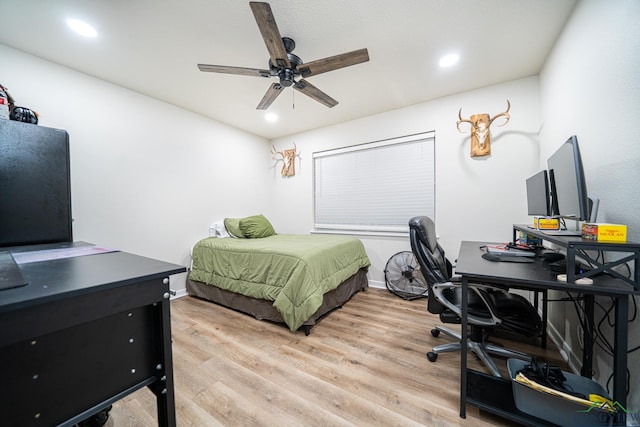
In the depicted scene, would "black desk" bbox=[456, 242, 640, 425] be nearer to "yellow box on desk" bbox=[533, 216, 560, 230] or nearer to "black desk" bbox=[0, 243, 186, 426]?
"yellow box on desk" bbox=[533, 216, 560, 230]

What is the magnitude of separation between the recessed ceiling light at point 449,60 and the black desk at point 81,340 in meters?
2.75

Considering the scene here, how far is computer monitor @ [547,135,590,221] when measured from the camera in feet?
4.03

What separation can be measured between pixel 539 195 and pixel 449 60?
1476mm

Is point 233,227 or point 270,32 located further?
point 233,227

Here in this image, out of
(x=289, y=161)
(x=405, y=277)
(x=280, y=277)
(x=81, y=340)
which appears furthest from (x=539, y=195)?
(x=289, y=161)

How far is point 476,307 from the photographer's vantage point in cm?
161

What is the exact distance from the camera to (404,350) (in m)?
1.90

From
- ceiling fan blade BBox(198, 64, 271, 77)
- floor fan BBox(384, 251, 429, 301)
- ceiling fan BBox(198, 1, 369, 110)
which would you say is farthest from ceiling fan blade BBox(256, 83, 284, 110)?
floor fan BBox(384, 251, 429, 301)

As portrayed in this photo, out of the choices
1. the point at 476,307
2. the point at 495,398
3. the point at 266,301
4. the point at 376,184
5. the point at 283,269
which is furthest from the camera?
the point at 376,184

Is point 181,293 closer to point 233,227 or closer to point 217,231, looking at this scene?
point 217,231

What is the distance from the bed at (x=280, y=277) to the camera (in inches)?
85.4

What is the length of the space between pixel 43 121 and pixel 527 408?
163 inches

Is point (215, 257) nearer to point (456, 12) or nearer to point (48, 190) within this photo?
point (48, 190)

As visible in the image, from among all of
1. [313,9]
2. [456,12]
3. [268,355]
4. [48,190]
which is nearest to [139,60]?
[48,190]
